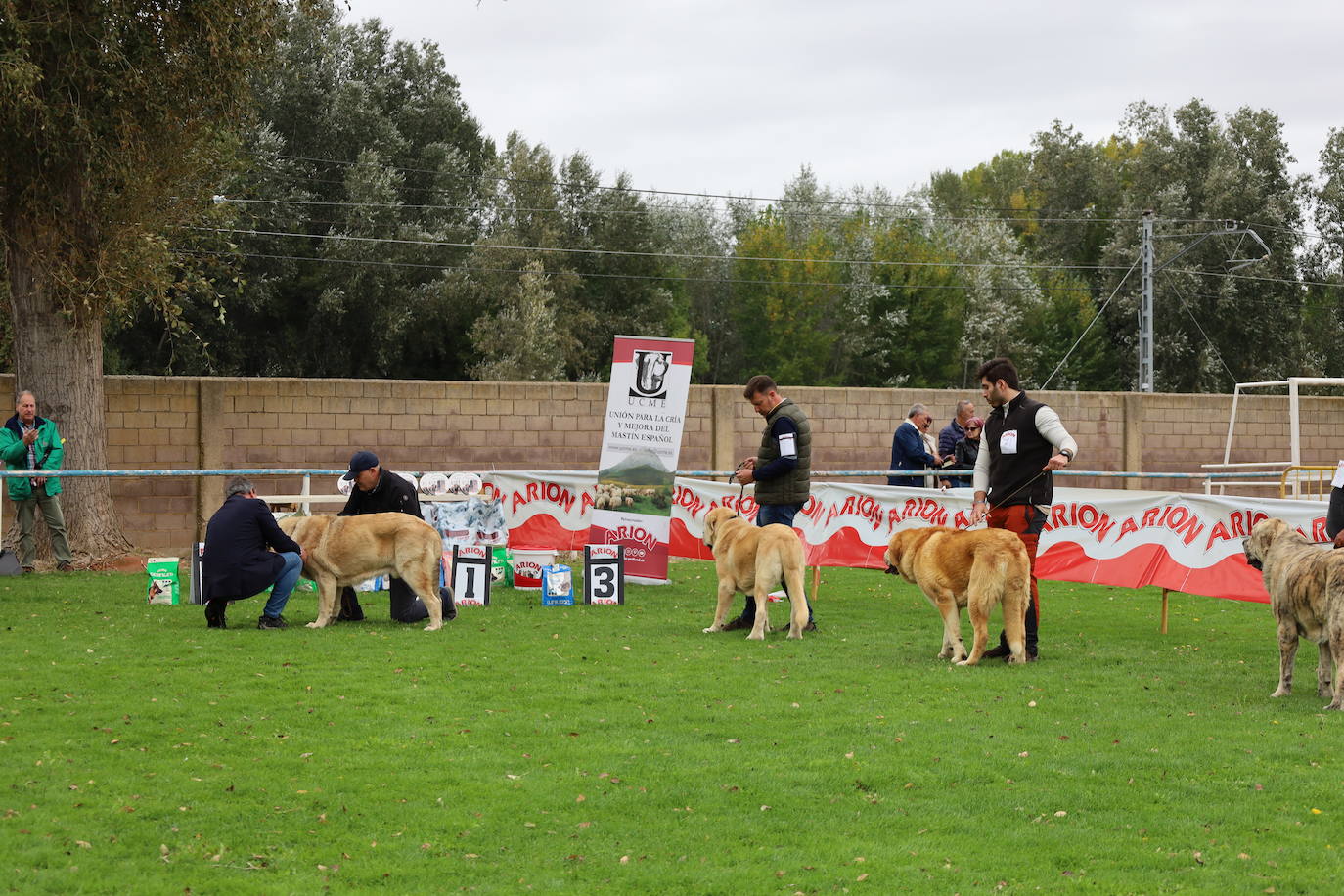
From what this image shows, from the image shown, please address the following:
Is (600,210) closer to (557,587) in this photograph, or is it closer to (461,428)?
(461,428)

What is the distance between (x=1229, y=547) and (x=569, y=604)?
617cm

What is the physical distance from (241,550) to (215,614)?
2.31 feet

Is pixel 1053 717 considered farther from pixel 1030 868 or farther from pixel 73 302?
pixel 73 302

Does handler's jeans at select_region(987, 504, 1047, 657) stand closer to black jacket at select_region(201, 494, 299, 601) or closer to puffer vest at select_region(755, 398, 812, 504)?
puffer vest at select_region(755, 398, 812, 504)

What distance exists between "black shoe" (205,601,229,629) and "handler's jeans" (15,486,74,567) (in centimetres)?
539

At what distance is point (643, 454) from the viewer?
14.6 m

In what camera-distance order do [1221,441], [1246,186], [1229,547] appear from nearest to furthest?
[1229,547] → [1221,441] → [1246,186]

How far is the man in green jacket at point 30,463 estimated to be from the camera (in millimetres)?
15391

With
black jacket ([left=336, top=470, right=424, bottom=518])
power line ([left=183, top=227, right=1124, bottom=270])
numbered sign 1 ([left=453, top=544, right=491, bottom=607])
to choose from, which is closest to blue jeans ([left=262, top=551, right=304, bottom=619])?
black jacket ([left=336, top=470, right=424, bottom=518])

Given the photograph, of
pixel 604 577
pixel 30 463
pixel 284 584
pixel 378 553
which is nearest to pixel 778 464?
pixel 604 577

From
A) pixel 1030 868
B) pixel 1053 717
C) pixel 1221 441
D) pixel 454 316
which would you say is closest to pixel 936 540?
pixel 1053 717

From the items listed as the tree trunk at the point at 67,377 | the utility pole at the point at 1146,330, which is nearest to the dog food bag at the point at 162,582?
the tree trunk at the point at 67,377

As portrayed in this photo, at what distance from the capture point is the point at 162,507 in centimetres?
1900

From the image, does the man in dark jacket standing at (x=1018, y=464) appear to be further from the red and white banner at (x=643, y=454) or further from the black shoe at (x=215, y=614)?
the black shoe at (x=215, y=614)
